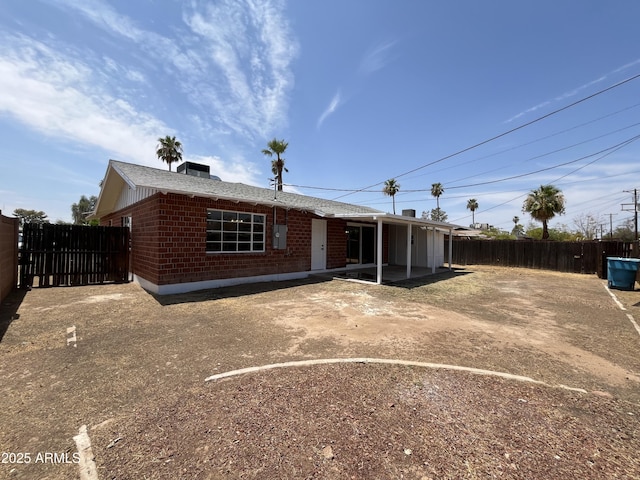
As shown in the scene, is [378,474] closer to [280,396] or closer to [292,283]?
[280,396]

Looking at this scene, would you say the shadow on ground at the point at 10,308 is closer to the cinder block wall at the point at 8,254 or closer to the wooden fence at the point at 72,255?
the cinder block wall at the point at 8,254

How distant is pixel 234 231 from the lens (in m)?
9.52

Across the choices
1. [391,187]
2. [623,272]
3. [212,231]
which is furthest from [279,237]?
[391,187]

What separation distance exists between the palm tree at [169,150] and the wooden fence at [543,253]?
26.4 meters

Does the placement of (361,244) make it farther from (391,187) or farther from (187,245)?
(391,187)

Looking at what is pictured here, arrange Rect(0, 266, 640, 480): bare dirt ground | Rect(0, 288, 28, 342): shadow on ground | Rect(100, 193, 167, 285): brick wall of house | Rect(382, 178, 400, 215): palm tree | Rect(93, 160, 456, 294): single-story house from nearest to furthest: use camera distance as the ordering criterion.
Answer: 1. Rect(0, 266, 640, 480): bare dirt ground
2. Rect(0, 288, 28, 342): shadow on ground
3. Rect(100, 193, 167, 285): brick wall of house
4. Rect(93, 160, 456, 294): single-story house
5. Rect(382, 178, 400, 215): palm tree

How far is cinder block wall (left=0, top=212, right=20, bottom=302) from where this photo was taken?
6832 mm

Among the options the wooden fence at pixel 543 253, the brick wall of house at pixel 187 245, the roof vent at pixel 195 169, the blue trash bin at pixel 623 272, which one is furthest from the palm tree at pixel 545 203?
the roof vent at pixel 195 169

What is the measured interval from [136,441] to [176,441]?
325 millimetres

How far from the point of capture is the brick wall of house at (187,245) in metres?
8.00

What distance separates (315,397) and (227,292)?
20.0 ft

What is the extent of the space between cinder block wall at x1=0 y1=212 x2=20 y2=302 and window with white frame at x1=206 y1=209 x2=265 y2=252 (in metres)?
4.63

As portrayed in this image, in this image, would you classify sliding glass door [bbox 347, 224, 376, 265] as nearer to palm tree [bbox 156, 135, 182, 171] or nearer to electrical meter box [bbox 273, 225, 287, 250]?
electrical meter box [bbox 273, 225, 287, 250]

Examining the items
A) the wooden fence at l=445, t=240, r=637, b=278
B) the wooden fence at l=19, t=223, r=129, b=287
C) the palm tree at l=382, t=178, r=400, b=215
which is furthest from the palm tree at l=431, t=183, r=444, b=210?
the wooden fence at l=19, t=223, r=129, b=287
